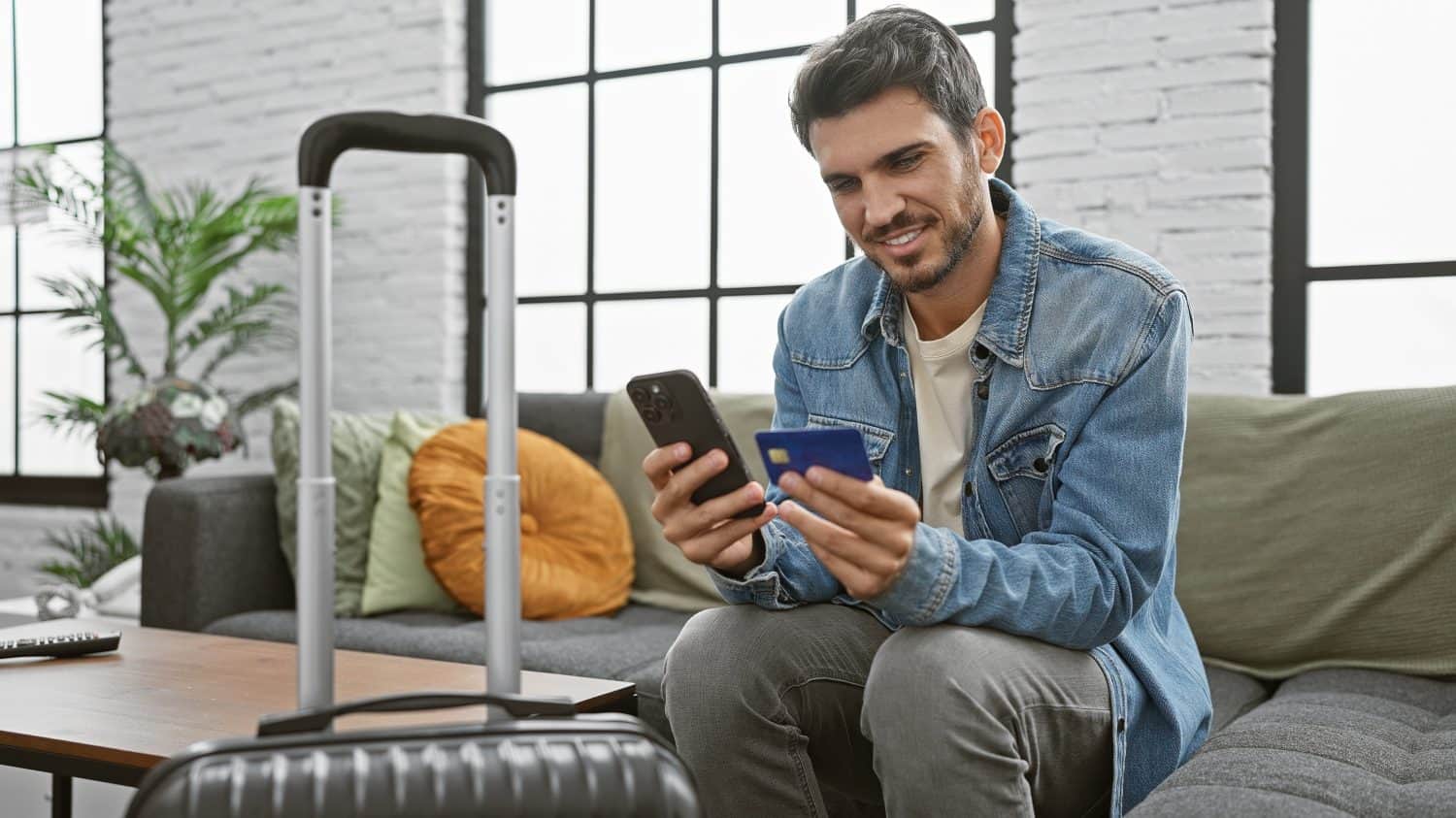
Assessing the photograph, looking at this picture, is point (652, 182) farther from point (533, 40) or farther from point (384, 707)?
point (384, 707)

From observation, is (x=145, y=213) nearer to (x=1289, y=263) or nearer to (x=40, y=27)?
(x=40, y=27)

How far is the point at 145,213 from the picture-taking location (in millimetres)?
3430

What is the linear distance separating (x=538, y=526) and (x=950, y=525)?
Answer: 44.1 inches

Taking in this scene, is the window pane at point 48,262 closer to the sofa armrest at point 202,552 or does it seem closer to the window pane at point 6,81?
the window pane at point 6,81

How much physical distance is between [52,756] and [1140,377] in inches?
46.5

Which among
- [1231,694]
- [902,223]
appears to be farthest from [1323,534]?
[902,223]

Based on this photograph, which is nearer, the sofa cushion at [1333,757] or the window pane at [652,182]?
the sofa cushion at [1333,757]

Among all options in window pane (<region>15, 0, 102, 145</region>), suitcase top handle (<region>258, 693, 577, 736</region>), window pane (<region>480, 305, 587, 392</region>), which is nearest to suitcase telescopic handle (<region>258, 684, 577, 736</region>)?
suitcase top handle (<region>258, 693, 577, 736</region>)

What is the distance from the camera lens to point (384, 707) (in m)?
0.74

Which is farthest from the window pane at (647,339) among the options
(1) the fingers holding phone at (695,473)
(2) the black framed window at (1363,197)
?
(1) the fingers holding phone at (695,473)

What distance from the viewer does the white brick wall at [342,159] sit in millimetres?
3301

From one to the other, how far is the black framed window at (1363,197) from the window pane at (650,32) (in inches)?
56.7

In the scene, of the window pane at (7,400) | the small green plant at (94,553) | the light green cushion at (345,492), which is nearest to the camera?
the light green cushion at (345,492)

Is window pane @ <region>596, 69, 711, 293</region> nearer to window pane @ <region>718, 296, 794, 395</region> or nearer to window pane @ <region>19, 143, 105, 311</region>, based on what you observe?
window pane @ <region>718, 296, 794, 395</region>
